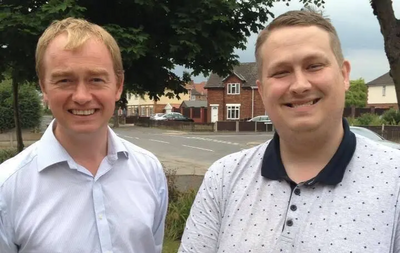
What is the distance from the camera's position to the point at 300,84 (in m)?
1.55

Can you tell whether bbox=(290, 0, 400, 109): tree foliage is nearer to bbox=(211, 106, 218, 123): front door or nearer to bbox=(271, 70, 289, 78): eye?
bbox=(271, 70, 289, 78): eye

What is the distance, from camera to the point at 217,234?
1.72m

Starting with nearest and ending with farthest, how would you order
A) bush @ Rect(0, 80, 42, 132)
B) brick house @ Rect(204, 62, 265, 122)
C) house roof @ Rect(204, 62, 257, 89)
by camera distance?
bush @ Rect(0, 80, 42, 132) < house roof @ Rect(204, 62, 257, 89) < brick house @ Rect(204, 62, 265, 122)

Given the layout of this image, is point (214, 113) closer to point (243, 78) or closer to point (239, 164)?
point (243, 78)

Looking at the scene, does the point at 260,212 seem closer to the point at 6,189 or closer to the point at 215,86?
the point at 6,189

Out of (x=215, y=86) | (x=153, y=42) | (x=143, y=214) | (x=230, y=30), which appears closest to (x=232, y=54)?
(x=230, y=30)

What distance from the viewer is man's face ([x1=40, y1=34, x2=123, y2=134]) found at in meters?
1.94

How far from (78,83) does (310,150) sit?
1021 millimetres

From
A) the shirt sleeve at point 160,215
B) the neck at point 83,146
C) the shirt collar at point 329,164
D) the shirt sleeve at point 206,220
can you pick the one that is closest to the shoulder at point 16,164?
the neck at point 83,146

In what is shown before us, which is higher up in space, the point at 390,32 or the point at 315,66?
the point at 390,32

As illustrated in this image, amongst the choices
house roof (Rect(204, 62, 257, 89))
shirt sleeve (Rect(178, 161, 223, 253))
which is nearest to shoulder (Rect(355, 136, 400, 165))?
shirt sleeve (Rect(178, 161, 223, 253))

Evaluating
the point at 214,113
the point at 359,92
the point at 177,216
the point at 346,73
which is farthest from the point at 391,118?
the point at 359,92

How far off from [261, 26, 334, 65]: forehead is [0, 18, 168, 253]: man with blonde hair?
813 millimetres

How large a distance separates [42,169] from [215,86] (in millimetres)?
51354
